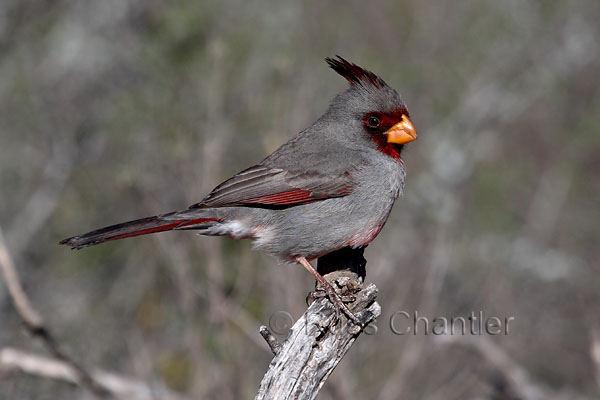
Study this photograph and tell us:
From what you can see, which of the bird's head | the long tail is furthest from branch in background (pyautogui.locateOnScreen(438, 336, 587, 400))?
the long tail

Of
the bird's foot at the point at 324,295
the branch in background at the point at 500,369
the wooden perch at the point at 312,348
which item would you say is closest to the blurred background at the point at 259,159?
the branch in background at the point at 500,369

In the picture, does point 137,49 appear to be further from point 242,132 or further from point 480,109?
point 480,109

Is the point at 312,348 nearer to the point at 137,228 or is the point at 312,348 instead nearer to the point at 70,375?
the point at 137,228

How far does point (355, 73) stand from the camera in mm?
5059

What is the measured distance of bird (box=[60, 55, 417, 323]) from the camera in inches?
183

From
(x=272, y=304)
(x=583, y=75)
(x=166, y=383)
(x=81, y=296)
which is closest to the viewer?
(x=272, y=304)

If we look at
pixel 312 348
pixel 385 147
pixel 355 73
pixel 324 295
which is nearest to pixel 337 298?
pixel 324 295

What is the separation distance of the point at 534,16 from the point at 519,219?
8.42 ft

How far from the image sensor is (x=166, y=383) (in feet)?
23.0

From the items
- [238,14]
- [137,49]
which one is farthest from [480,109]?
[137,49]

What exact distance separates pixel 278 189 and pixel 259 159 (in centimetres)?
273

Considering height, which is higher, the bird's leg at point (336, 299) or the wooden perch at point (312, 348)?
the bird's leg at point (336, 299)

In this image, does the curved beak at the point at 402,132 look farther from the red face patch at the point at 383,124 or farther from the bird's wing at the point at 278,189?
the bird's wing at the point at 278,189

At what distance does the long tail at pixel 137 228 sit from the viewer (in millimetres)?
4254
